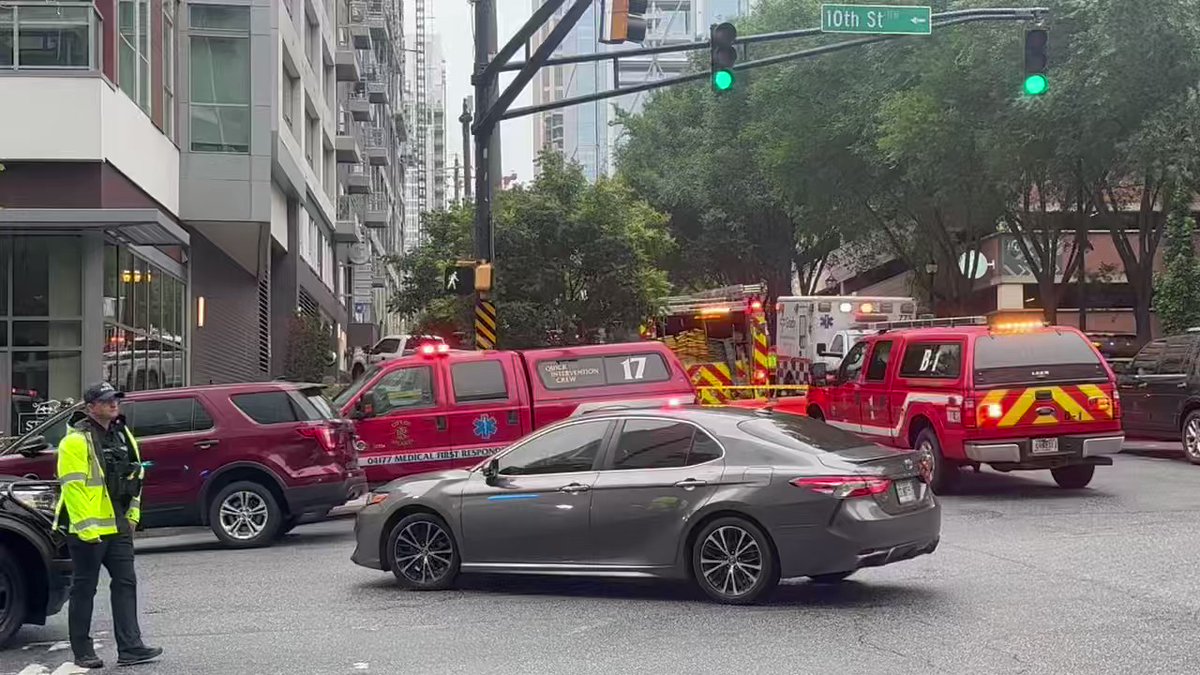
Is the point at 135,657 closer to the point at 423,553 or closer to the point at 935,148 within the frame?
the point at 423,553

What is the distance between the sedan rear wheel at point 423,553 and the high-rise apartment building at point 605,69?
2607 inches

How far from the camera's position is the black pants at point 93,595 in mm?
7992

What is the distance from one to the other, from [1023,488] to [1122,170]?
12920mm

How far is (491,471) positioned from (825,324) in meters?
20.6

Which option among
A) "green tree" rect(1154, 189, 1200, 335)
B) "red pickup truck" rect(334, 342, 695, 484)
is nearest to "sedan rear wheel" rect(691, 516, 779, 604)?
"red pickup truck" rect(334, 342, 695, 484)

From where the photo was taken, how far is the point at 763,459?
9.34 m

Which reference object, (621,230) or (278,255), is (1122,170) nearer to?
(621,230)

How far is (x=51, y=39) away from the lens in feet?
69.7

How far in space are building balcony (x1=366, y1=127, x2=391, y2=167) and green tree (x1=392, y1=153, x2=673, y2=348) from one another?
150 feet

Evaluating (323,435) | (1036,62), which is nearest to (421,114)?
(1036,62)

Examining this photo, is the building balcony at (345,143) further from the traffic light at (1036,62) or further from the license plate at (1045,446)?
the license plate at (1045,446)

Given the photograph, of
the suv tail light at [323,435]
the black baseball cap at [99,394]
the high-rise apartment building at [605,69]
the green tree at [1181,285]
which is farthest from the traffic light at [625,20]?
the high-rise apartment building at [605,69]

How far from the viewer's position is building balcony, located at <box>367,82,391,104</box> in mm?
69000

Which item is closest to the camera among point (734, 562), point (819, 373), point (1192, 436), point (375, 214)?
point (734, 562)
